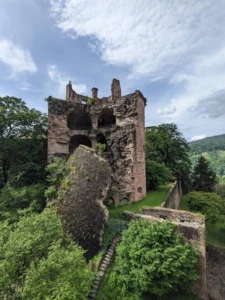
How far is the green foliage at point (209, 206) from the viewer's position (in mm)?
16503

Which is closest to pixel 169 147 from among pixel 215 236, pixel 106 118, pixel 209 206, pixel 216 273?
pixel 106 118

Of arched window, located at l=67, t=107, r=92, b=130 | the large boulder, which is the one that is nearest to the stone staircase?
the large boulder

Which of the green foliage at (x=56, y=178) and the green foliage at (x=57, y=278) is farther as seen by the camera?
the green foliage at (x=56, y=178)

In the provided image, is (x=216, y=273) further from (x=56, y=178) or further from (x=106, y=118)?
(x=106, y=118)

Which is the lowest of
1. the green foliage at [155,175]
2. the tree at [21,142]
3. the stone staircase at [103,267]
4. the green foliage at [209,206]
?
the stone staircase at [103,267]

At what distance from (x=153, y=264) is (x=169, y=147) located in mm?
23736

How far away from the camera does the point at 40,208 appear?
51.5 feet

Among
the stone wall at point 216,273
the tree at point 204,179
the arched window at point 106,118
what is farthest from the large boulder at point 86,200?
the tree at point 204,179

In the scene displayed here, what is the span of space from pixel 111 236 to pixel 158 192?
33.9ft

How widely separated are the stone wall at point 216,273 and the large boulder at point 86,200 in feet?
26.8

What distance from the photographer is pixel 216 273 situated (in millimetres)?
12203

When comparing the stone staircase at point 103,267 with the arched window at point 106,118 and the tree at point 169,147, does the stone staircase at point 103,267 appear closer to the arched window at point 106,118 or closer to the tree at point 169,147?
the arched window at point 106,118

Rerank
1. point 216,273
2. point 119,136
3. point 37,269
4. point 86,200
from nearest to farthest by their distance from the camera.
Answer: point 37,269 < point 86,200 < point 216,273 < point 119,136

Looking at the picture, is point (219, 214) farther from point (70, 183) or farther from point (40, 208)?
point (40, 208)
